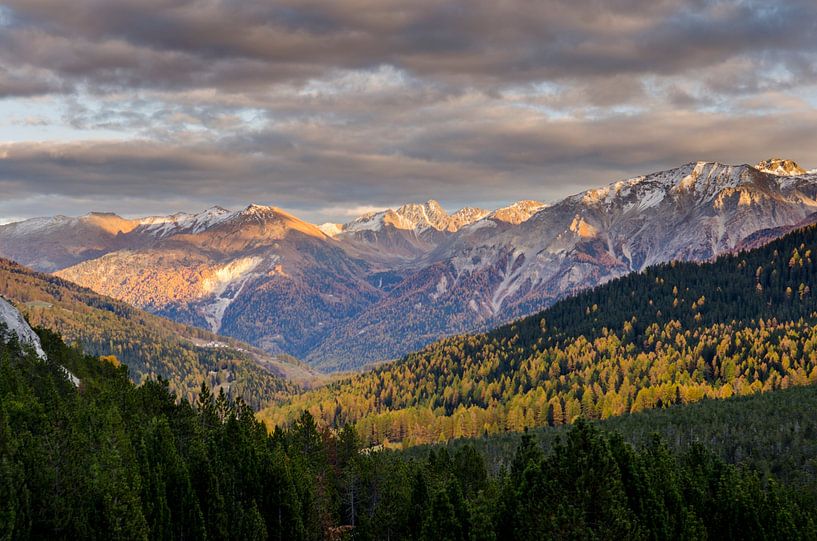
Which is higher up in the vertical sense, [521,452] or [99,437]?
[99,437]

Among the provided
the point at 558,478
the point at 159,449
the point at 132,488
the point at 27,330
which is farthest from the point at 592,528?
the point at 27,330

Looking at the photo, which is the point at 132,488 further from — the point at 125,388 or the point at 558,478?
the point at 125,388

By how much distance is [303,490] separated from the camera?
86.4m

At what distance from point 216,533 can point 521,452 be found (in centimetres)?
3317

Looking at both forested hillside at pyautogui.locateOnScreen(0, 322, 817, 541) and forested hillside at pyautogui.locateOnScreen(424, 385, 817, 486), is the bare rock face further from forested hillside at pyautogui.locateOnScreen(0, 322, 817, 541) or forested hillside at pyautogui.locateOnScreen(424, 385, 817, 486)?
forested hillside at pyautogui.locateOnScreen(424, 385, 817, 486)

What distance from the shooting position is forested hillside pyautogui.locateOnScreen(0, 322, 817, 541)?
4769 centimetres

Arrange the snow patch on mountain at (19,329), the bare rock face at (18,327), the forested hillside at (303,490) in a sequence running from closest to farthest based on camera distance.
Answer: the forested hillside at (303,490)
the snow patch on mountain at (19,329)
the bare rock face at (18,327)

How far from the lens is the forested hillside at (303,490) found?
4769 cm

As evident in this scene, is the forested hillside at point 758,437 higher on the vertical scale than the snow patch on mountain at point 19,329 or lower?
lower

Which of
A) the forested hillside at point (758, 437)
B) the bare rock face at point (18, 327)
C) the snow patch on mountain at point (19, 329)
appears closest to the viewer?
the snow patch on mountain at point (19, 329)

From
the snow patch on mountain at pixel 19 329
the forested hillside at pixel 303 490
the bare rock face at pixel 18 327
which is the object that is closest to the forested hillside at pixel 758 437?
the forested hillside at pixel 303 490

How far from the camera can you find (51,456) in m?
63.2

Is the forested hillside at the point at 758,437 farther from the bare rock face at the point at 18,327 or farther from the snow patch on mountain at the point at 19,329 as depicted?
the bare rock face at the point at 18,327

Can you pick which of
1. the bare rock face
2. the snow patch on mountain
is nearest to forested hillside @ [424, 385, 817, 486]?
the snow patch on mountain
